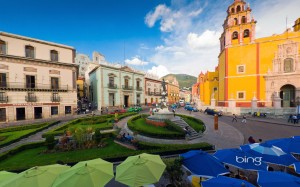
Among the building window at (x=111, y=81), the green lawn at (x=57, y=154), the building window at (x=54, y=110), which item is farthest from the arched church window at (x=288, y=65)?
the building window at (x=54, y=110)

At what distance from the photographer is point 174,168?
584 cm

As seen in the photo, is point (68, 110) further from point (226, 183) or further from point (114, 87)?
point (226, 183)

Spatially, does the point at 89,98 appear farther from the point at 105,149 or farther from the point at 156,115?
the point at 105,149

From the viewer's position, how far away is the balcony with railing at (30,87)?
79.1 feet

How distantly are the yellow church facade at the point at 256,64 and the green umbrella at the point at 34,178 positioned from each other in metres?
34.5

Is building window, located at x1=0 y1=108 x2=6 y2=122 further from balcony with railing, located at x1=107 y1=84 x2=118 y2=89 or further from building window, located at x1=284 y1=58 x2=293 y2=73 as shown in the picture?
building window, located at x1=284 y1=58 x2=293 y2=73

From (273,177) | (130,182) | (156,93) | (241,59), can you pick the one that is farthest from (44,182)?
(156,93)

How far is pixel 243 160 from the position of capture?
5.96 m

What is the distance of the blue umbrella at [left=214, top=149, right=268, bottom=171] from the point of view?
5797mm

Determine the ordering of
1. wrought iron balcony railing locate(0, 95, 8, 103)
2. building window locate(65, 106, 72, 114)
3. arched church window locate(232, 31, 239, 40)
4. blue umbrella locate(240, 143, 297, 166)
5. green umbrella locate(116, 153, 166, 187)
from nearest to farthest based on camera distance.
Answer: green umbrella locate(116, 153, 166, 187) → blue umbrella locate(240, 143, 297, 166) → wrought iron balcony railing locate(0, 95, 8, 103) → building window locate(65, 106, 72, 114) → arched church window locate(232, 31, 239, 40)

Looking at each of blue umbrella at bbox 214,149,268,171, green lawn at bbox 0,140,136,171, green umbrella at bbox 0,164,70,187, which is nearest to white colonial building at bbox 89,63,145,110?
green lawn at bbox 0,140,136,171

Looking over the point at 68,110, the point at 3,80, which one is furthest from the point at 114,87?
the point at 3,80

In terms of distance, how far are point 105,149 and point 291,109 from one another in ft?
110

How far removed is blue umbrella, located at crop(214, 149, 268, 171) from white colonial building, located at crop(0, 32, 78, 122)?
105 ft
